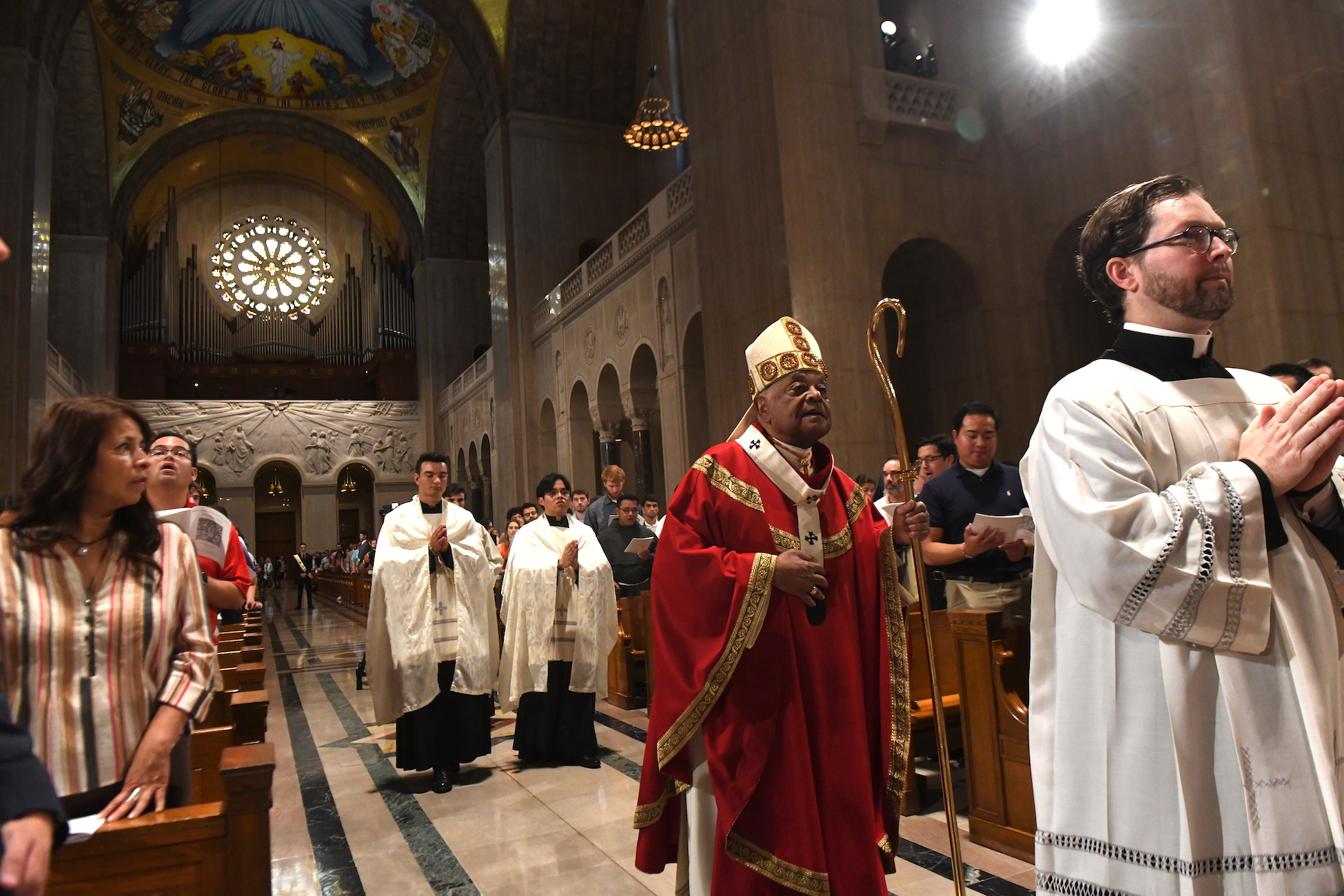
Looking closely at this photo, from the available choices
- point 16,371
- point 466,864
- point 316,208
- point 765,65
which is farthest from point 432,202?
point 466,864

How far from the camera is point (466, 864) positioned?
3.71 metres

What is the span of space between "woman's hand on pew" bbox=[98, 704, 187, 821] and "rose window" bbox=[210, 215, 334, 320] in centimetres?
3040

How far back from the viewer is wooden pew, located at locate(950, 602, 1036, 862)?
3.39 metres

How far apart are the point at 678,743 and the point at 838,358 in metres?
6.57

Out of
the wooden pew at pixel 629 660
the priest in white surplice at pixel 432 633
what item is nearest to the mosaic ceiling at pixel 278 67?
the wooden pew at pixel 629 660

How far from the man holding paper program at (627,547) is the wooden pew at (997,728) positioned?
3575 mm

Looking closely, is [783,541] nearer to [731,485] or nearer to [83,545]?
[731,485]

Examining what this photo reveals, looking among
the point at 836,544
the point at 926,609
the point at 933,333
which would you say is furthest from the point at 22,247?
the point at 926,609

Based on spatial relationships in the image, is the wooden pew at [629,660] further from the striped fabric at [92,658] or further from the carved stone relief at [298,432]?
the carved stone relief at [298,432]

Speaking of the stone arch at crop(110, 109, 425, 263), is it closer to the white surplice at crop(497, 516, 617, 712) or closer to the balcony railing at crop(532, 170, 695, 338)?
the balcony railing at crop(532, 170, 695, 338)

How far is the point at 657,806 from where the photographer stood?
254 cm

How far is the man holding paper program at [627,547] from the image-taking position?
7137 mm

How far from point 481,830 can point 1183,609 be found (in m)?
3.50

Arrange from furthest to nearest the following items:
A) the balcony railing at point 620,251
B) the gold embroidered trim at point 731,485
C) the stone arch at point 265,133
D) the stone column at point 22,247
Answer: the stone arch at point 265,133
the stone column at point 22,247
the balcony railing at point 620,251
the gold embroidered trim at point 731,485
